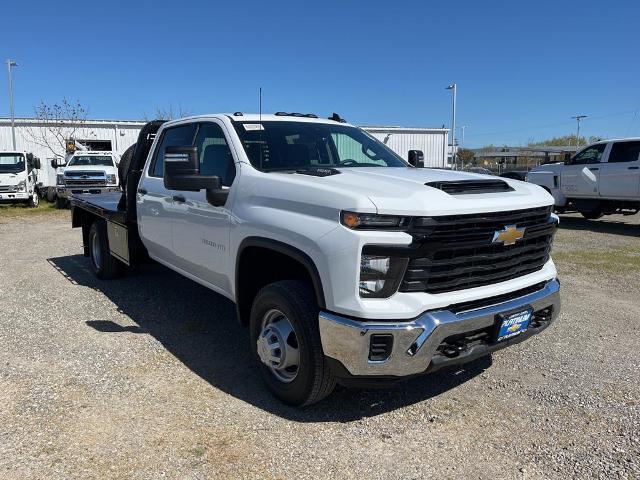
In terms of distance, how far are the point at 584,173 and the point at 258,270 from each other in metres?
11.7

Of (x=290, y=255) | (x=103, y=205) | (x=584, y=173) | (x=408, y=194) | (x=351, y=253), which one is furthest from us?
(x=584, y=173)

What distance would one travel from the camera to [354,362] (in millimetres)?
2926

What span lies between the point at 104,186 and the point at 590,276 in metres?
14.9

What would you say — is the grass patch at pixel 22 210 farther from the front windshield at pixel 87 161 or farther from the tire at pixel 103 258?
the tire at pixel 103 258

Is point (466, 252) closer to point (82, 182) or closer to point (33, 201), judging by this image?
point (82, 182)

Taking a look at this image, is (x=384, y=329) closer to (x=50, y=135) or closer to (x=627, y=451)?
(x=627, y=451)

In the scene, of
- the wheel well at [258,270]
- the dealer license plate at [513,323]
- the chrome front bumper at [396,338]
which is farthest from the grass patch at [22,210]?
the dealer license plate at [513,323]

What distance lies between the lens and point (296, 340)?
3367 millimetres

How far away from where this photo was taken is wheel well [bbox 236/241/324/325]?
3568mm

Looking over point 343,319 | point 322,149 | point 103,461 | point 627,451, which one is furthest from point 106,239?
point 627,451

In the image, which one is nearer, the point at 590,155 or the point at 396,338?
the point at 396,338

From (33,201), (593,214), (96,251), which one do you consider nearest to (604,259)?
(593,214)

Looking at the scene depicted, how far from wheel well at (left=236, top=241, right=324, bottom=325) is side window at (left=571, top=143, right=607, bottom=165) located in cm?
1181

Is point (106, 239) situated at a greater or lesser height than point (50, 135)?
lesser
